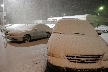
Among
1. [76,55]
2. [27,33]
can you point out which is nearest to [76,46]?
[76,55]

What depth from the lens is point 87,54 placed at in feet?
12.3

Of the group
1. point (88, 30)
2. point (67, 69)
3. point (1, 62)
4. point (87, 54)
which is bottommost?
point (1, 62)

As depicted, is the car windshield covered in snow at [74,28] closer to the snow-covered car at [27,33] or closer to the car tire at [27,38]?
the snow-covered car at [27,33]

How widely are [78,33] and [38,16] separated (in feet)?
181

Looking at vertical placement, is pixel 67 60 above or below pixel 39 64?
above

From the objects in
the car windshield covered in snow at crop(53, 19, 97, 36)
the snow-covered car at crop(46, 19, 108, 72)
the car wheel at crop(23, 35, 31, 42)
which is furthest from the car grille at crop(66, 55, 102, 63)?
the car wheel at crop(23, 35, 31, 42)

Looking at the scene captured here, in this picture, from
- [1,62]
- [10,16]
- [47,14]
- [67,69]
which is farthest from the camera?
[47,14]

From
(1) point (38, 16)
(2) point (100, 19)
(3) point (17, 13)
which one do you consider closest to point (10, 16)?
(3) point (17, 13)

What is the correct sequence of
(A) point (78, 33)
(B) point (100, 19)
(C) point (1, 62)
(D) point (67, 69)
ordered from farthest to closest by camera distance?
(B) point (100, 19), (C) point (1, 62), (A) point (78, 33), (D) point (67, 69)

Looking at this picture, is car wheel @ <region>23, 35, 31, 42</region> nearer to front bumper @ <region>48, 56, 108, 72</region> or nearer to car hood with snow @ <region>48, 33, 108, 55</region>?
car hood with snow @ <region>48, 33, 108, 55</region>

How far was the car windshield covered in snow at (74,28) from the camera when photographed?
533cm

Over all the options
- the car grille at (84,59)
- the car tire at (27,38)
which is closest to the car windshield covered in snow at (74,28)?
the car grille at (84,59)

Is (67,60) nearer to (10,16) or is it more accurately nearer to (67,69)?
(67,69)

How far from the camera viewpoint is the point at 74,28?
5.48 metres
